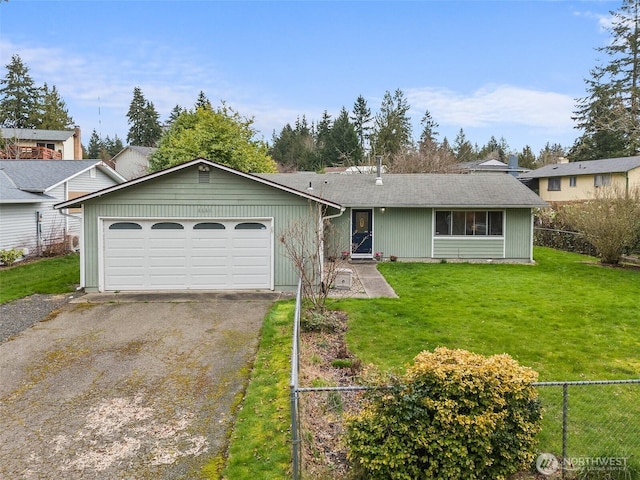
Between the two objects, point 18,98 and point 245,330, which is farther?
point 18,98

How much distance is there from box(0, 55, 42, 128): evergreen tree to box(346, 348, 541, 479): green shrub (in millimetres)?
61758

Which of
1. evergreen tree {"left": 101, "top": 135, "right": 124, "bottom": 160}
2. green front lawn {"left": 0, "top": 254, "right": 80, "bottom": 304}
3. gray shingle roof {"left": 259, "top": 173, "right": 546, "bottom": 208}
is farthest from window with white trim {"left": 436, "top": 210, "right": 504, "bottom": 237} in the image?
evergreen tree {"left": 101, "top": 135, "right": 124, "bottom": 160}

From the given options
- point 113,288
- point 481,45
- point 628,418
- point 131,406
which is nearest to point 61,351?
point 131,406

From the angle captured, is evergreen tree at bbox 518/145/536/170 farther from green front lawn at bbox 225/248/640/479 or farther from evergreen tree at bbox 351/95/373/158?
green front lawn at bbox 225/248/640/479

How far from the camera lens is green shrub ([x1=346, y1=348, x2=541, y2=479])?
12.6ft

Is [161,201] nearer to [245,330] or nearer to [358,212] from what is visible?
[245,330]

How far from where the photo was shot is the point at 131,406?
18.2 feet

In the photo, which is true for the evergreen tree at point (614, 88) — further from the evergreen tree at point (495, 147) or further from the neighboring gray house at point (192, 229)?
the neighboring gray house at point (192, 229)

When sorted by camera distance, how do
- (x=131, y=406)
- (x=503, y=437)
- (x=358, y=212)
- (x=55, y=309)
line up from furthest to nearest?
1. (x=358, y=212)
2. (x=55, y=309)
3. (x=131, y=406)
4. (x=503, y=437)

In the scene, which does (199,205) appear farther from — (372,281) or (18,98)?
(18,98)

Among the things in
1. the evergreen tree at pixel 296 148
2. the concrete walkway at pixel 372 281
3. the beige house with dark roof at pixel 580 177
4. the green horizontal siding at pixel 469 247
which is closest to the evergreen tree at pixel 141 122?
the evergreen tree at pixel 296 148

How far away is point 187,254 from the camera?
39.3 feet

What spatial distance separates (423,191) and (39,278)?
47.5 feet

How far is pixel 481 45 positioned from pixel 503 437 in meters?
16.4
